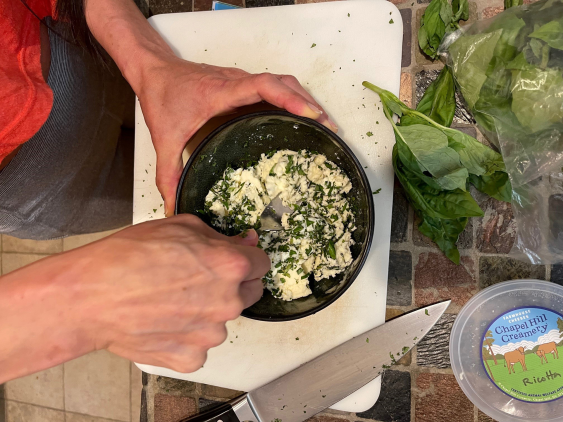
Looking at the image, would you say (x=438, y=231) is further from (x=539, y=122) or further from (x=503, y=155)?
(x=539, y=122)

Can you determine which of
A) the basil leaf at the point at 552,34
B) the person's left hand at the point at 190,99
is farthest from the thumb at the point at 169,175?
the basil leaf at the point at 552,34

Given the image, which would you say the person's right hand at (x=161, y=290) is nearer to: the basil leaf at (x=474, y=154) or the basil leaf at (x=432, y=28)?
the basil leaf at (x=474, y=154)

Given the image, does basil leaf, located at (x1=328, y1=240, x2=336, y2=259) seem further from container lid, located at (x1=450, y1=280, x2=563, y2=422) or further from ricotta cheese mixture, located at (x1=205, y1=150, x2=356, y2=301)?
container lid, located at (x1=450, y1=280, x2=563, y2=422)

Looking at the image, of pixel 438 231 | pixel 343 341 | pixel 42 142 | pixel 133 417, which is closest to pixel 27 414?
pixel 133 417

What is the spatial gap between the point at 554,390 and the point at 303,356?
2.20ft

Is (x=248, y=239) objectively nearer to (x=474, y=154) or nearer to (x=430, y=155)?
(x=430, y=155)

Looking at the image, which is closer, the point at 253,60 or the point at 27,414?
the point at 253,60

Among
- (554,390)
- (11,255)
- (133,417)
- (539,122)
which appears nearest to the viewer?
(539,122)

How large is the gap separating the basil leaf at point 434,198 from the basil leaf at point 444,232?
0.15 ft

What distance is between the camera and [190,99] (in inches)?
32.8

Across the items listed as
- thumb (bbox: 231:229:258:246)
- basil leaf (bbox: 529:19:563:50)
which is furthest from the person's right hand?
basil leaf (bbox: 529:19:563:50)

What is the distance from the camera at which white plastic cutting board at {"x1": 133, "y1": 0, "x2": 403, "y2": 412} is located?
95cm

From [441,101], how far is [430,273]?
457 mm

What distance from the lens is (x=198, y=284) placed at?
50 cm
